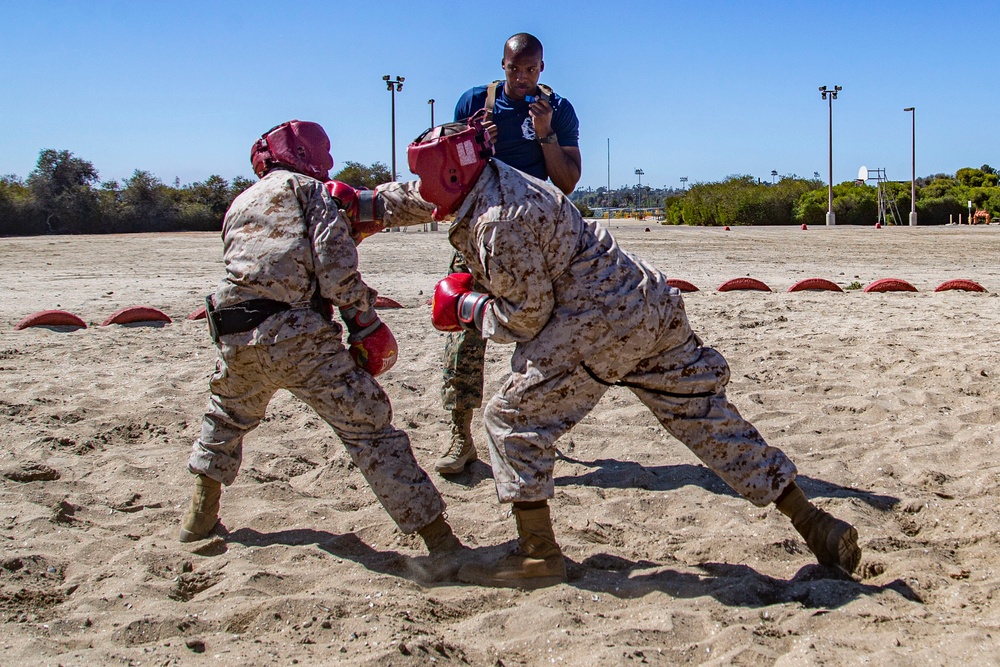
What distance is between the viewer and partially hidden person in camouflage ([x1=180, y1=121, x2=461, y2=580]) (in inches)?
150

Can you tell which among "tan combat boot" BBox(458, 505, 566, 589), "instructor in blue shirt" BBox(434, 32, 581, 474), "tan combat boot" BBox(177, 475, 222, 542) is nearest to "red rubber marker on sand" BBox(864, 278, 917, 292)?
"instructor in blue shirt" BBox(434, 32, 581, 474)

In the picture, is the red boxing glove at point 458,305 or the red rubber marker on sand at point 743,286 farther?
the red rubber marker on sand at point 743,286

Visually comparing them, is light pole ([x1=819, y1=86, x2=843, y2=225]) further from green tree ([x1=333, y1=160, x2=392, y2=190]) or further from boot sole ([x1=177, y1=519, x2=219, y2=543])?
boot sole ([x1=177, y1=519, x2=219, y2=543])

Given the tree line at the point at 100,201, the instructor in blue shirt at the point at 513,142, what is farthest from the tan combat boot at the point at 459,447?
the tree line at the point at 100,201

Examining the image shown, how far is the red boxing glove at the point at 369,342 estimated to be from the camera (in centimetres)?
399

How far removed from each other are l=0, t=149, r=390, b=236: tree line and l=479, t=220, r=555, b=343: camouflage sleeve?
35.8 metres

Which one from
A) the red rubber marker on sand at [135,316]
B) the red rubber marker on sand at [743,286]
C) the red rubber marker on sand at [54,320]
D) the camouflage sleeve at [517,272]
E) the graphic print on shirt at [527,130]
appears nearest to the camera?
the camouflage sleeve at [517,272]

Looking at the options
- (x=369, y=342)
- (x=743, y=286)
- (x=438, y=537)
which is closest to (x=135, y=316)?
(x=369, y=342)

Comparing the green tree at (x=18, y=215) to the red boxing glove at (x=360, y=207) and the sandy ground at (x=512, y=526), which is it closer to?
the sandy ground at (x=512, y=526)

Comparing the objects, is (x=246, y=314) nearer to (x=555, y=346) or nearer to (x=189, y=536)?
(x=189, y=536)

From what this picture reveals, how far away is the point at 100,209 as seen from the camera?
41844mm

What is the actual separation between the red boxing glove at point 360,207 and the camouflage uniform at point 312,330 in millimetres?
51

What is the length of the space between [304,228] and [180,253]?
17.9 meters

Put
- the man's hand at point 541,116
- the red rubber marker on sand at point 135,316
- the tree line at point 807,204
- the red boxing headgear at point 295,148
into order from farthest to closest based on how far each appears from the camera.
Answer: the tree line at point 807,204 → the red rubber marker on sand at point 135,316 → the man's hand at point 541,116 → the red boxing headgear at point 295,148
